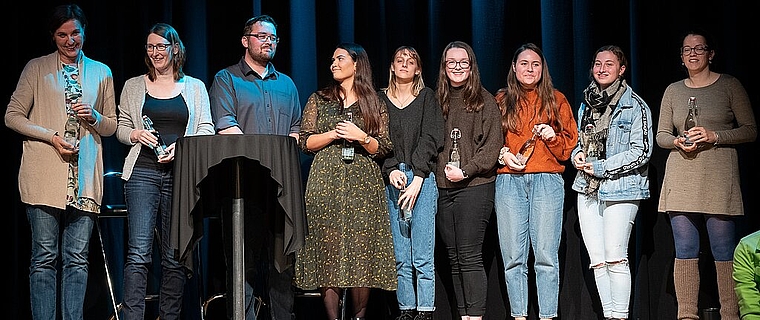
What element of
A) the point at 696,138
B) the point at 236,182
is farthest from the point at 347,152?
the point at 696,138

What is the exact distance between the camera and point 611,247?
4.57 metres

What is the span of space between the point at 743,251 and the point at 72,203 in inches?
117

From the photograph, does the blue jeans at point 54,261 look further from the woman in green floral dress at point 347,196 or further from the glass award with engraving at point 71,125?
the woman in green floral dress at point 347,196

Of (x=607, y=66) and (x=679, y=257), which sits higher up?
(x=607, y=66)

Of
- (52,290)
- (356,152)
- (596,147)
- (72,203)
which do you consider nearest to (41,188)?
(72,203)

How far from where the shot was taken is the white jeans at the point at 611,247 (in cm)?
455

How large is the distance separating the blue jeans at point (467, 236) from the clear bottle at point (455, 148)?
0.15m

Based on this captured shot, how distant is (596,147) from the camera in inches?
186

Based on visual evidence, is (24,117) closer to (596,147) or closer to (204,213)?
(204,213)

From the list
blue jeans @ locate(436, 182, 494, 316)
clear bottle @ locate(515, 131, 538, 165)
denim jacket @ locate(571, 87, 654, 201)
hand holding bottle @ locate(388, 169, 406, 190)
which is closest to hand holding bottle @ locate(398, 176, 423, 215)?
hand holding bottle @ locate(388, 169, 406, 190)

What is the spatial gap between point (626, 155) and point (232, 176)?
6.76ft

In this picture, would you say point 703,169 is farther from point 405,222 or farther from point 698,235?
point 405,222

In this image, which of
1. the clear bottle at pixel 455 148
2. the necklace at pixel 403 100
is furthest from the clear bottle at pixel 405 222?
the necklace at pixel 403 100

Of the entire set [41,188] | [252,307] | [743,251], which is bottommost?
[252,307]
